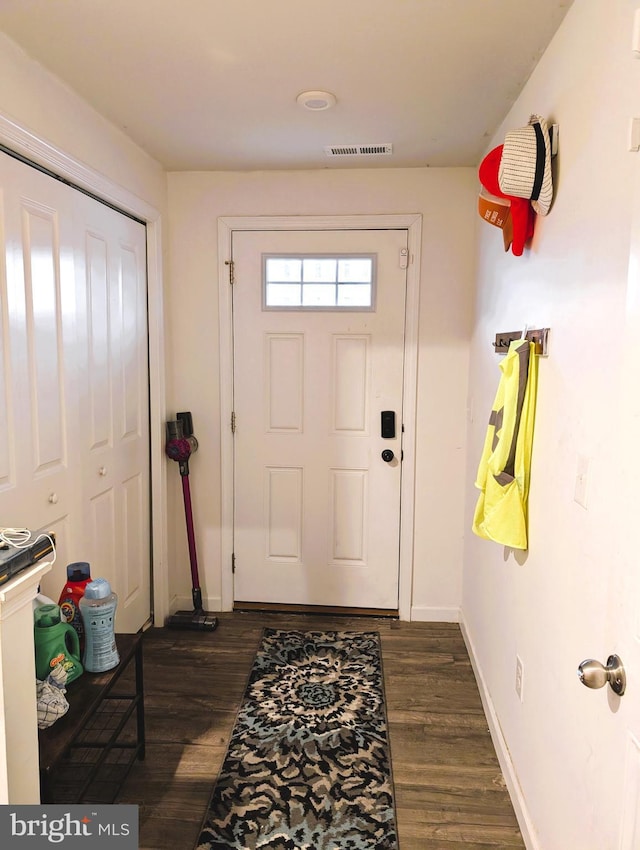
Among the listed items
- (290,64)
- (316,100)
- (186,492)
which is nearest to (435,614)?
(186,492)

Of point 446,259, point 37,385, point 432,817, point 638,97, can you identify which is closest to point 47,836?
point 432,817

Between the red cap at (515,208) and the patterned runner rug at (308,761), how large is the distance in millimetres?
1849

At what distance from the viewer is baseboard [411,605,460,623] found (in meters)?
3.28

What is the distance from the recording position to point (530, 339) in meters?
Answer: 1.85

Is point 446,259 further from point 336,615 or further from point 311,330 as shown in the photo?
point 336,615

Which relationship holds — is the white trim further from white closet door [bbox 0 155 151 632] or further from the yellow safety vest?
the yellow safety vest

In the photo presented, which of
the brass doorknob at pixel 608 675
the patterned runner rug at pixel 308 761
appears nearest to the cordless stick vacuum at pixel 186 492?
the patterned runner rug at pixel 308 761

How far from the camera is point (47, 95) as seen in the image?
2012mm

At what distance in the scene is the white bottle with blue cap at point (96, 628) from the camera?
1883mm

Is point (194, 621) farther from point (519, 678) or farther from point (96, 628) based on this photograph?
point (519, 678)

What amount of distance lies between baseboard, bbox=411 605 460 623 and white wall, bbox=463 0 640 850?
3.65ft

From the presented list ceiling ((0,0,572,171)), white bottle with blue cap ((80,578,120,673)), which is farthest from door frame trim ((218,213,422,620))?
white bottle with blue cap ((80,578,120,673))

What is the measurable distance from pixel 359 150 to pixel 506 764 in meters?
2.56

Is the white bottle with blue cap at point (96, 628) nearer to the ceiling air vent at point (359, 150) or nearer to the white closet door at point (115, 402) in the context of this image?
the white closet door at point (115, 402)
